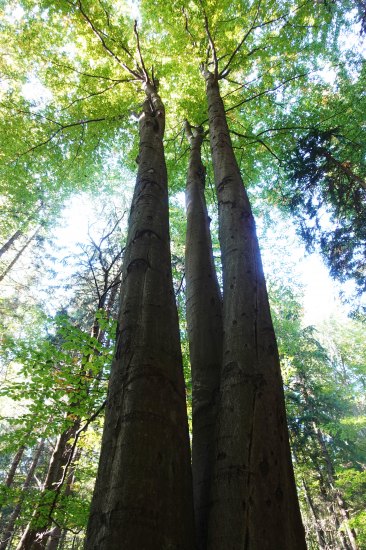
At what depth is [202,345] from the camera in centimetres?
252

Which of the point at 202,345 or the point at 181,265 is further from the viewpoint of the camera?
the point at 181,265

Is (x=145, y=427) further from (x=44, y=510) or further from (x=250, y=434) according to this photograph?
(x=44, y=510)

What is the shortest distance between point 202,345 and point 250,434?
→ 1.00 metres

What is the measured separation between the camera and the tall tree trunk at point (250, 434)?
1330 mm

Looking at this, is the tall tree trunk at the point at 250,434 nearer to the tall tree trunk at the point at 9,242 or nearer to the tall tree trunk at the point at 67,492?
the tall tree trunk at the point at 67,492

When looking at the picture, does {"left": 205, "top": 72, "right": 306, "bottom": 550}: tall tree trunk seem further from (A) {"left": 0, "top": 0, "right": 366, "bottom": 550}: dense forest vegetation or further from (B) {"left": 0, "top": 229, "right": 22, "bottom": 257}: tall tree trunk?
(B) {"left": 0, "top": 229, "right": 22, "bottom": 257}: tall tree trunk

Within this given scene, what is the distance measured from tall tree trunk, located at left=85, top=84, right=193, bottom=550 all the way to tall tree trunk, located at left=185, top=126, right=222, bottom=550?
0.34 metres

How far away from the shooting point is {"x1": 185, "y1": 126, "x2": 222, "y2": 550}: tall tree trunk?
5.79 feet

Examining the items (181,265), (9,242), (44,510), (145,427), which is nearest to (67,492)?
(44,510)

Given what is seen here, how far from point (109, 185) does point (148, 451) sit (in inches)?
549

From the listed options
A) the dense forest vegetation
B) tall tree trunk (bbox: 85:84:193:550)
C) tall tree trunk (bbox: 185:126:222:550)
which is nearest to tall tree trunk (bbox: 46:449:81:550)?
the dense forest vegetation

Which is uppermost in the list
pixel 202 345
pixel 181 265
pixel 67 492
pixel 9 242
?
pixel 9 242

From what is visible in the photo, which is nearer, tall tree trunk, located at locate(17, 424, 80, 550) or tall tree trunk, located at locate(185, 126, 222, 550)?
tall tree trunk, located at locate(185, 126, 222, 550)

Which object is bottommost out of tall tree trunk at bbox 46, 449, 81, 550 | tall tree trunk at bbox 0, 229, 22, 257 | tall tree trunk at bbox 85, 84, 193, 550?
tall tree trunk at bbox 85, 84, 193, 550
